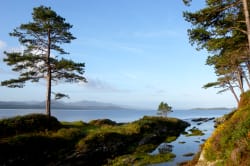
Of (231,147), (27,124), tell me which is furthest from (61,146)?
(231,147)

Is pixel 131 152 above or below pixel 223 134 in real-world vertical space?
below

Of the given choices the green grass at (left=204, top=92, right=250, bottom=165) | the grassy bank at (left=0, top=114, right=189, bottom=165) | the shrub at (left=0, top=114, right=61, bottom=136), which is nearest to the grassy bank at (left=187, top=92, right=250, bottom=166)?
the green grass at (left=204, top=92, right=250, bottom=165)

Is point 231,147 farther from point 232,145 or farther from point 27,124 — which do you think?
point 27,124

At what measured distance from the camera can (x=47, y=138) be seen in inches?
857

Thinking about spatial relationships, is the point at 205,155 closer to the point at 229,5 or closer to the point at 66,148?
the point at 229,5

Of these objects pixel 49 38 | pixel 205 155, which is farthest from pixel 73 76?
pixel 205 155

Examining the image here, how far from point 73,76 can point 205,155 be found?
884 inches

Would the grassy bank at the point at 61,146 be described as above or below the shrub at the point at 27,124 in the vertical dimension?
below

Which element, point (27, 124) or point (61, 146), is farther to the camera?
point (27, 124)

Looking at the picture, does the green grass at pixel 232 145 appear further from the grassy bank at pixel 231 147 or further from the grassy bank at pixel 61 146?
the grassy bank at pixel 61 146

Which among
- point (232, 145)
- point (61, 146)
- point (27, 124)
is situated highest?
point (232, 145)

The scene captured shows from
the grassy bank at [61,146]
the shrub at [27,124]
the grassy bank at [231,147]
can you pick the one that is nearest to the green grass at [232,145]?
the grassy bank at [231,147]

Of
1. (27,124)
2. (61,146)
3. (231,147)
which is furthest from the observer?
(27,124)

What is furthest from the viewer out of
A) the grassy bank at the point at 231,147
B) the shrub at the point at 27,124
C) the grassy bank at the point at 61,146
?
the shrub at the point at 27,124
